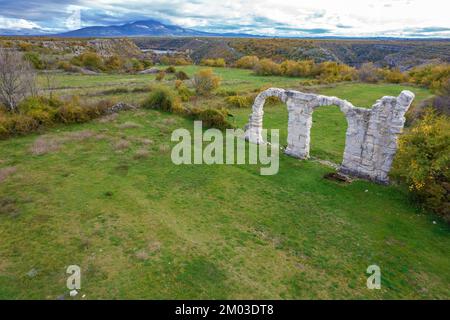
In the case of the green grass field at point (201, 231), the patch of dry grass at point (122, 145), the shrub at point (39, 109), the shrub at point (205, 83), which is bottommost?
the green grass field at point (201, 231)

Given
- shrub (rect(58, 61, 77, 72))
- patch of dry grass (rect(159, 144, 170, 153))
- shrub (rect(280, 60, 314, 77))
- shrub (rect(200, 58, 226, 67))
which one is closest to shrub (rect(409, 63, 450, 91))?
shrub (rect(280, 60, 314, 77))

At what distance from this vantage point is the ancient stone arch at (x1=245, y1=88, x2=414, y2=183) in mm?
16016

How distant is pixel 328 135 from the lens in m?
26.3

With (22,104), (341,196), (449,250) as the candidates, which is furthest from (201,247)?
(22,104)

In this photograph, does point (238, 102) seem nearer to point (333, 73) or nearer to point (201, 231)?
point (201, 231)

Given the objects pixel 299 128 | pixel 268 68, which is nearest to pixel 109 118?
pixel 299 128

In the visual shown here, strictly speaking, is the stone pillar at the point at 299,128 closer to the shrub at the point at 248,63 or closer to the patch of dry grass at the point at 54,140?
the patch of dry grass at the point at 54,140

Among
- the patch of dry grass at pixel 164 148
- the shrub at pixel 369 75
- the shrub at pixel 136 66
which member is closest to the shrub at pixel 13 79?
the patch of dry grass at pixel 164 148

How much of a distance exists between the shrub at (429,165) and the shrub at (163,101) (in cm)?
1961

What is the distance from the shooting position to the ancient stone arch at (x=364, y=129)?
16.0 m

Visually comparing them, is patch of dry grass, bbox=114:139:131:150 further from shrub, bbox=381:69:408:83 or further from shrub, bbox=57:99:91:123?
shrub, bbox=381:69:408:83
